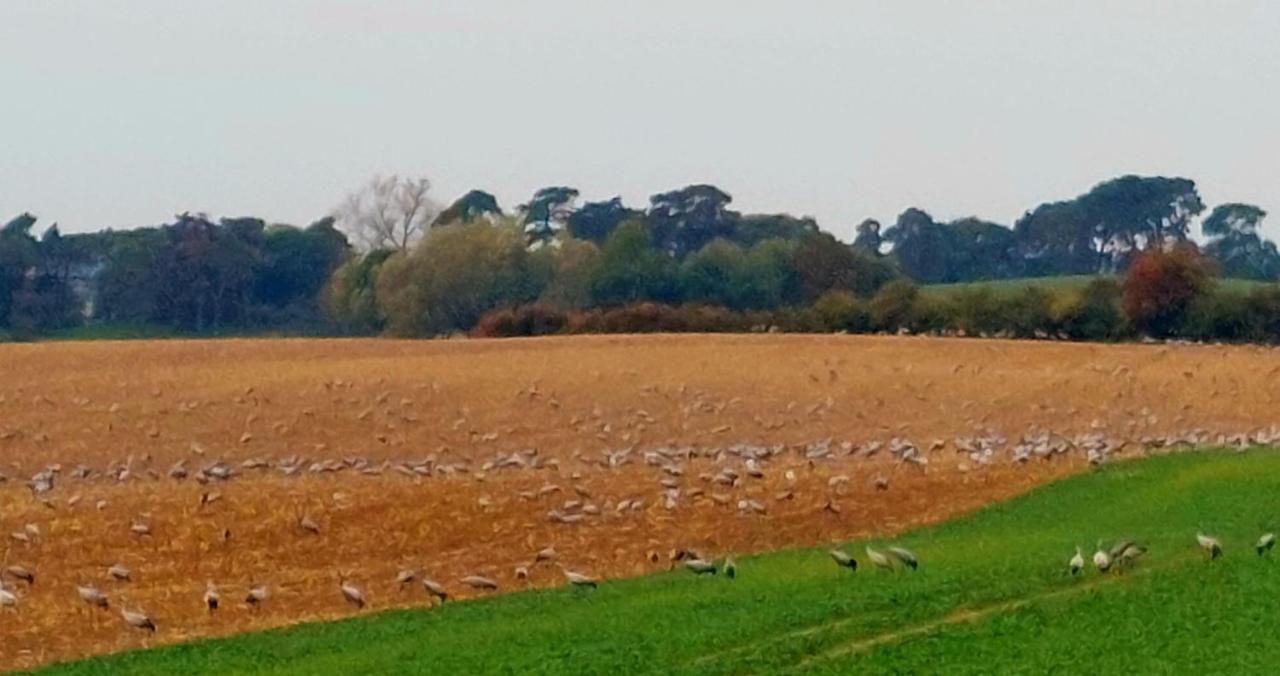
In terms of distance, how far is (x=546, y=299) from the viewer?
64312mm

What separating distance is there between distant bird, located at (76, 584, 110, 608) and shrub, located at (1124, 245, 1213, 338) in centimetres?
3651

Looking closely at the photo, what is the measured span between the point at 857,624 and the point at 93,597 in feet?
22.2

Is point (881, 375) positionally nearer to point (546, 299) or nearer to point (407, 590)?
point (407, 590)

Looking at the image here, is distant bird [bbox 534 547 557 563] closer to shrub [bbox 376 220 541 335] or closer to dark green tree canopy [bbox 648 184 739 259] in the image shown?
shrub [bbox 376 220 541 335]

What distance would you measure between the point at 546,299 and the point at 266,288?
22399mm

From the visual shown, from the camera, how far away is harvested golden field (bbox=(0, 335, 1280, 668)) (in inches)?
739

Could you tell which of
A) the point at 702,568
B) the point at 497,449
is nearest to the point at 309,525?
the point at 702,568

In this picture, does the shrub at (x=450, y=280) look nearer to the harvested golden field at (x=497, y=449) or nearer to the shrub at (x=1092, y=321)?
the harvested golden field at (x=497, y=449)

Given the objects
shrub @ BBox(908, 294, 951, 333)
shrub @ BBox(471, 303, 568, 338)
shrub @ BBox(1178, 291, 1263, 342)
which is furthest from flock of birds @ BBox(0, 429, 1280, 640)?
shrub @ BBox(471, 303, 568, 338)

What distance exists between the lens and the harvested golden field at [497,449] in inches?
739

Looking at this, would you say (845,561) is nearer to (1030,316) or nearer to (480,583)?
(480,583)

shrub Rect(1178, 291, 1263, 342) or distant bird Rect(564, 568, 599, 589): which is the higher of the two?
shrub Rect(1178, 291, 1263, 342)

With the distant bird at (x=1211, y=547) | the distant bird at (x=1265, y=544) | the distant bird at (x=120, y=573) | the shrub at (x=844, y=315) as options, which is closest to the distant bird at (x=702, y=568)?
the distant bird at (x=1211, y=547)

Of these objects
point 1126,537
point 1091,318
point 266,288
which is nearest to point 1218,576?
point 1126,537
